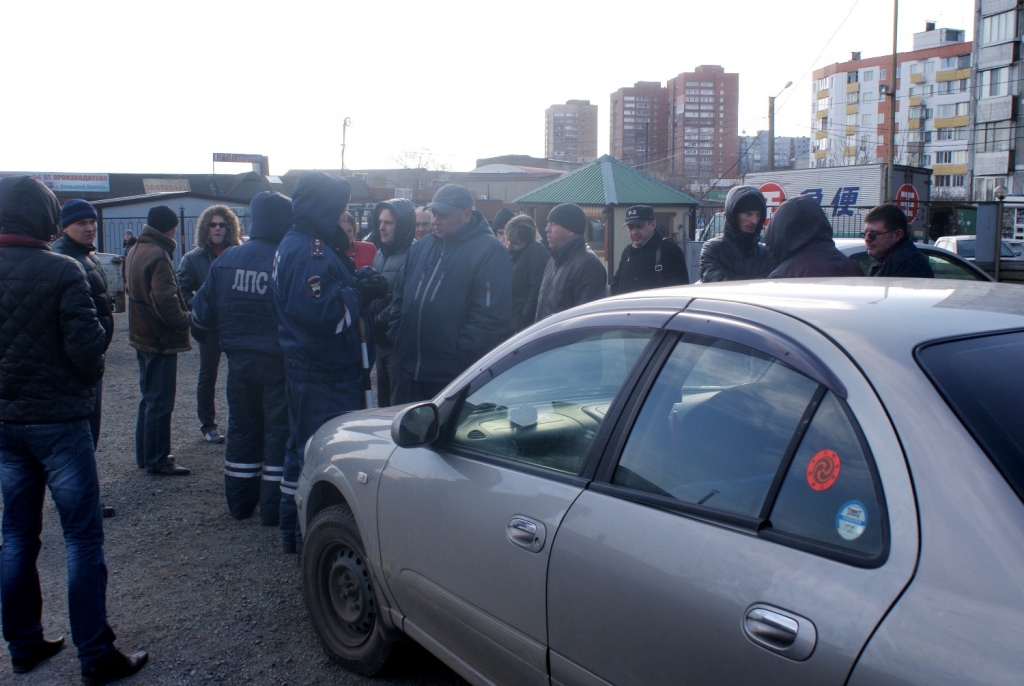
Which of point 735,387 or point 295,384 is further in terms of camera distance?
point 295,384

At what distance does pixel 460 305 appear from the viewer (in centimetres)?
486

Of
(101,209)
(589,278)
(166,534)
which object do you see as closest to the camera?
(166,534)

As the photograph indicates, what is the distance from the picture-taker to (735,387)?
2.03 metres

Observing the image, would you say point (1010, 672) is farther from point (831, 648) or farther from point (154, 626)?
point (154, 626)

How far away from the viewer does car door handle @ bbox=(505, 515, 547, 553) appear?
228 centimetres

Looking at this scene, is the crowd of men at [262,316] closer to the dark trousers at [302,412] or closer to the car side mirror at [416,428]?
the dark trousers at [302,412]

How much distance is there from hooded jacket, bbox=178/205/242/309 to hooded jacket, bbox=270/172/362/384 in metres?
2.18

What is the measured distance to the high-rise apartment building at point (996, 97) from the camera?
45.8 meters

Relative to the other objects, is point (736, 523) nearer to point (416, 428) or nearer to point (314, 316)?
point (416, 428)

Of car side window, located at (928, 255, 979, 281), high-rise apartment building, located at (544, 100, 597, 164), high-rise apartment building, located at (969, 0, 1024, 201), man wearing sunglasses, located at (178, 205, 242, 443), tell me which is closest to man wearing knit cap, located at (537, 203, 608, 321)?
man wearing sunglasses, located at (178, 205, 242, 443)

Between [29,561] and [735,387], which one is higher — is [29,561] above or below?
below

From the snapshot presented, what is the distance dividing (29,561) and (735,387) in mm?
3007

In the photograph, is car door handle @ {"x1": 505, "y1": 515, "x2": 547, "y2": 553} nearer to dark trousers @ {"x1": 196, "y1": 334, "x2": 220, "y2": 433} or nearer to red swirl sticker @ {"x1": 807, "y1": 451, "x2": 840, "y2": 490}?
red swirl sticker @ {"x1": 807, "y1": 451, "x2": 840, "y2": 490}

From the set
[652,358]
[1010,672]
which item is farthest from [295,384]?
[1010,672]
